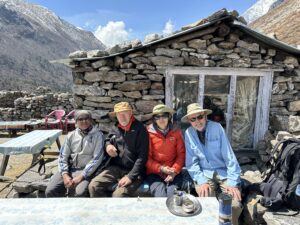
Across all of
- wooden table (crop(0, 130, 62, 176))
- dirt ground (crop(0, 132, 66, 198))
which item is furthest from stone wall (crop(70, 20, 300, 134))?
dirt ground (crop(0, 132, 66, 198))

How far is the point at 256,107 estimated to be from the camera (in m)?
6.23

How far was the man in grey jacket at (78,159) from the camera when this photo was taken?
419 centimetres

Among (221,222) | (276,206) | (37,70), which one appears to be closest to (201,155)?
(276,206)

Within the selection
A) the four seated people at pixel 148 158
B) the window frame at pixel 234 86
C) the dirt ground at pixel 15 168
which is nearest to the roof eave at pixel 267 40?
the window frame at pixel 234 86

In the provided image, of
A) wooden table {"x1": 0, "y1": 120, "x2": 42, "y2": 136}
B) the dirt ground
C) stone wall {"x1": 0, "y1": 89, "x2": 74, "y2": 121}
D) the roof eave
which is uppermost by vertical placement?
the roof eave

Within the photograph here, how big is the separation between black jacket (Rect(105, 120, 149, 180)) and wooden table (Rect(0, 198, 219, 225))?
957 mm

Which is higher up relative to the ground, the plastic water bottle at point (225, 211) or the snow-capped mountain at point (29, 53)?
the snow-capped mountain at point (29, 53)

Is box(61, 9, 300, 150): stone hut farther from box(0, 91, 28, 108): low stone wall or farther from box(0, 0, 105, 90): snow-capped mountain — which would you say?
box(0, 0, 105, 90): snow-capped mountain

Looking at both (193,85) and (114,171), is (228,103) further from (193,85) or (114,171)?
(114,171)

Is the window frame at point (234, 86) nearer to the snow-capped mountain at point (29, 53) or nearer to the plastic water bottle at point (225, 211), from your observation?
the plastic water bottle at point (225, 211)

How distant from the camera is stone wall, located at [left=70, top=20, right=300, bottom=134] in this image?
→ 221 inches

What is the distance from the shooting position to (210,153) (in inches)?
163

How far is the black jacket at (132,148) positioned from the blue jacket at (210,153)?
65cm

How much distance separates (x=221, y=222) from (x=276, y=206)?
1.48 m
